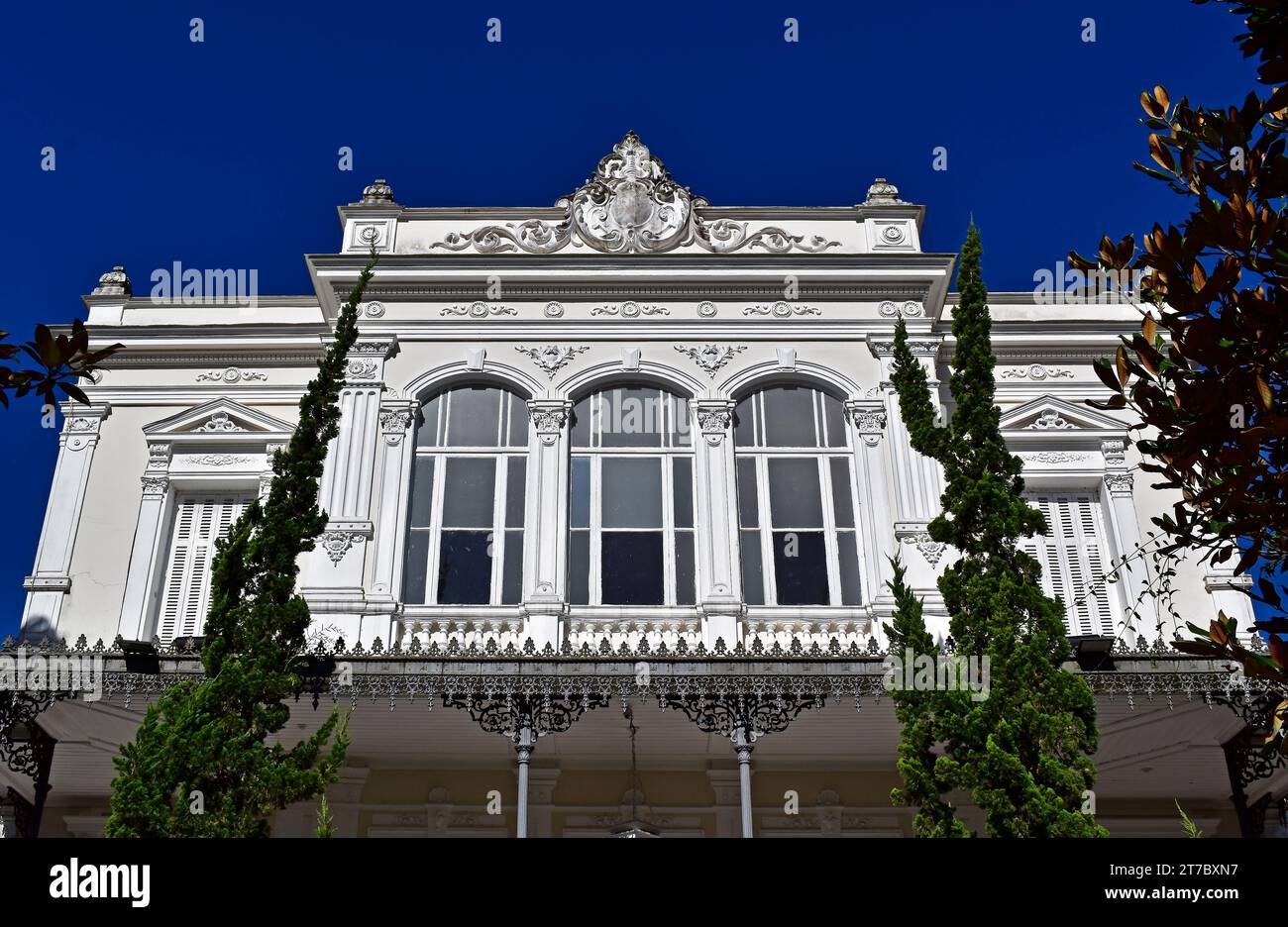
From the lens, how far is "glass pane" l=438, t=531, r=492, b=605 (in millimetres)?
13656

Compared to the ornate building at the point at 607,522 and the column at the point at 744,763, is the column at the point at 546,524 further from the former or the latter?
the column at the point at 744,763

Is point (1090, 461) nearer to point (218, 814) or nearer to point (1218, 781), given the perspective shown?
point (1218, 781)

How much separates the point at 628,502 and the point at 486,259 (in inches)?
158

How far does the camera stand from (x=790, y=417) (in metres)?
15.1

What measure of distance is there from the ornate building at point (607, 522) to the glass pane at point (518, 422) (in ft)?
0.10

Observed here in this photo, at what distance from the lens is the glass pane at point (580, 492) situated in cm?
1420

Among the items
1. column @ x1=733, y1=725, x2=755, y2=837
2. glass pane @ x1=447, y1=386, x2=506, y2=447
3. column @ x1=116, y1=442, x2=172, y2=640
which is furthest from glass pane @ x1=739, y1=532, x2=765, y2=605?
column @ x1=116, y1=442, x2=172, y2=640

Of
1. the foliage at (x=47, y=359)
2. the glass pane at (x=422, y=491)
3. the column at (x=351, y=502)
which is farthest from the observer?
the glass pane at (x=422, y=491)

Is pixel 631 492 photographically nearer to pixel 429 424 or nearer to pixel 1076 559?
pixel 429 424

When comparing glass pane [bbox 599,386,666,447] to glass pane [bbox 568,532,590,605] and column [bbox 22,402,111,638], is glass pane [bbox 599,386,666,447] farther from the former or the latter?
column [bbox 22,402,111,638]

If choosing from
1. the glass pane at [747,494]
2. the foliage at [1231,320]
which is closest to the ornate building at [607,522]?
the glass pane at [747,494]

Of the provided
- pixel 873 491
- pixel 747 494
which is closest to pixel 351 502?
pixel 747 494
